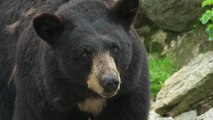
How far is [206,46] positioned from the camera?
34.1 feet

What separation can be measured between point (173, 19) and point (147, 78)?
5.04 meters

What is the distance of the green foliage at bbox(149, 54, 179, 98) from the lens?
10.2 m

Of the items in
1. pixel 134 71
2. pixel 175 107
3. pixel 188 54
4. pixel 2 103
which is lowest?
pixel 188 54

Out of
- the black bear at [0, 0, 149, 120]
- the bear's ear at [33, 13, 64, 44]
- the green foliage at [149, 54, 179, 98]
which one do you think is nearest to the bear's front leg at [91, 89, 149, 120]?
the black bear at [0, 0, 149, 120]

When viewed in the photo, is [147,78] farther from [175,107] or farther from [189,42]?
[189,42]

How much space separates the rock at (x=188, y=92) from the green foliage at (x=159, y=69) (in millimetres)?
1157

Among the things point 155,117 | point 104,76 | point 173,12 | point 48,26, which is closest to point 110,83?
point 104,76

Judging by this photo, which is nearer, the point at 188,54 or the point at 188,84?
the point at 188,84

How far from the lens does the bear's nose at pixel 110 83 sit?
5059 millimetres

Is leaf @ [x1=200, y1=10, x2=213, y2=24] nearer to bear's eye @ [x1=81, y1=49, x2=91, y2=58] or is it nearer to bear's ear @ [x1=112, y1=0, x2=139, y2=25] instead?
bear's ear @ [x1=112, y1=0, x2=139, y2=25]

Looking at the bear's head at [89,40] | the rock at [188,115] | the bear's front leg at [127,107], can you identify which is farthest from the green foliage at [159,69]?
the bear's head at [89,40]

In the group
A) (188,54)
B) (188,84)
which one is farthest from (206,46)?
(188,84)

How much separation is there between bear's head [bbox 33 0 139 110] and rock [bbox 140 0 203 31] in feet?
17.0

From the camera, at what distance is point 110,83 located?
5070mm
